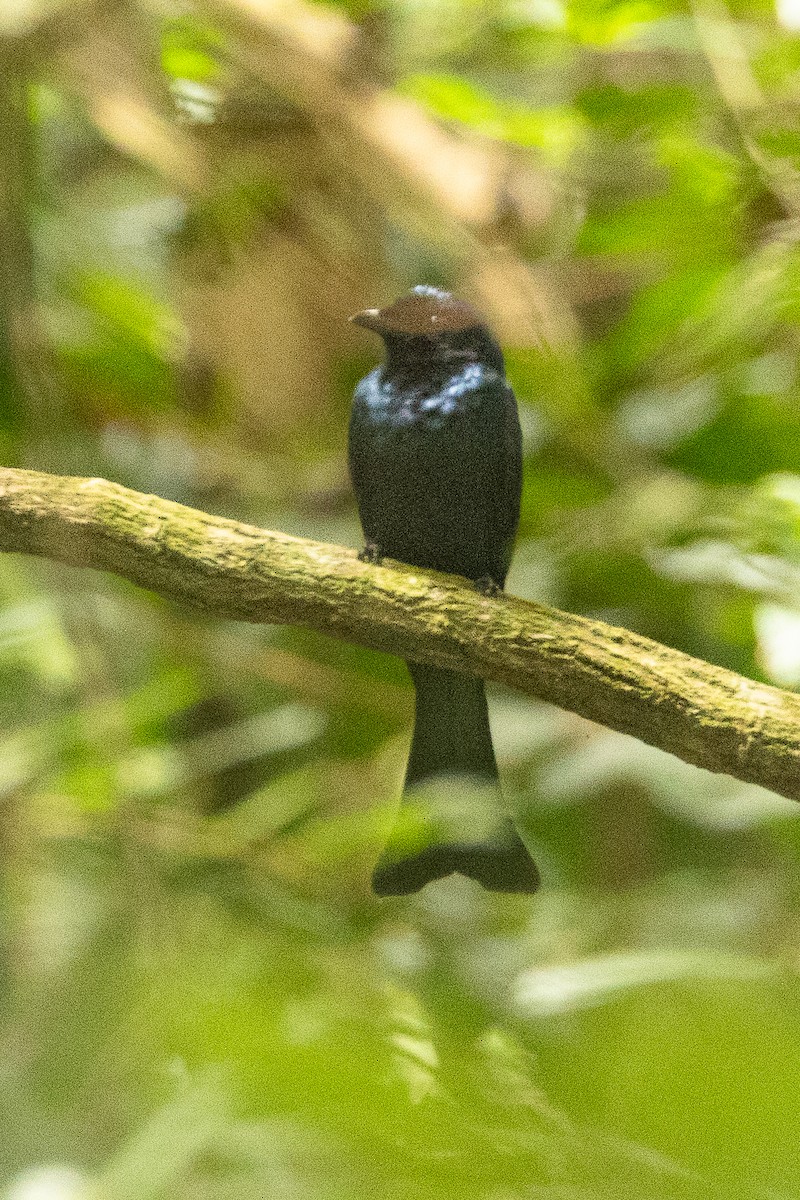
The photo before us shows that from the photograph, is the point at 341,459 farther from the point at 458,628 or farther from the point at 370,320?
the point at 458,628

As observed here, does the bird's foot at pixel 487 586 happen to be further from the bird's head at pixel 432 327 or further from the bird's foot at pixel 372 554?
the bird's head at pixel 432 327

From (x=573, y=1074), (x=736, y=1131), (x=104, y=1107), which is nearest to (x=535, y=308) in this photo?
(x=104, y=1107)

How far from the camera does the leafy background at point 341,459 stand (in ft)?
3.01

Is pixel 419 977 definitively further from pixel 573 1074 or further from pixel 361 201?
pixel 361 201

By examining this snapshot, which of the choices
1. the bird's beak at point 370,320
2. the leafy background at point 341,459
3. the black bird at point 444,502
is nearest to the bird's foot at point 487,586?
the black bird at point 444,502

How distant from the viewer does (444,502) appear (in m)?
1.16

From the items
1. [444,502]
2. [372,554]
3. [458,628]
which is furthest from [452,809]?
[444,502]

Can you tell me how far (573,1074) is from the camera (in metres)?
0.45

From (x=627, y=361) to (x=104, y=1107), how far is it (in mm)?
916

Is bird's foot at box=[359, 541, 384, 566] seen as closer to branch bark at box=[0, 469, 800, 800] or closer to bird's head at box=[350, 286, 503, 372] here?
branch bark at box=[0, 469, 800, 800]

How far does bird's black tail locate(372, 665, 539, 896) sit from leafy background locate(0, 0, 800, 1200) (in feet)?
0.12

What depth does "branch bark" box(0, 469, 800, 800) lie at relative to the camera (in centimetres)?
92

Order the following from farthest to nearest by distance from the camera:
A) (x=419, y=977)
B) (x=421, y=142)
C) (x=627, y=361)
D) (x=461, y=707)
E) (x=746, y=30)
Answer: (x=421, y=142), (x=627, y=361), (x=746, y=30), (x=461, y=707), (x=419, y=977)

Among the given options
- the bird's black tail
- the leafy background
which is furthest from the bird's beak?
the bird's black tail
